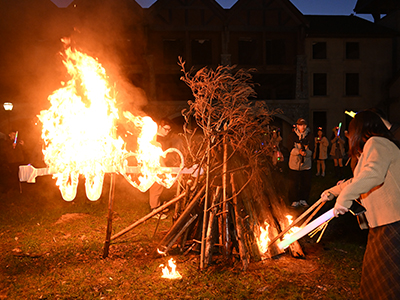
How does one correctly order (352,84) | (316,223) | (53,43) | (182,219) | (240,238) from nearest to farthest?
(316,223)
(240,238)
(182,219)
(53,43)
(352,84)

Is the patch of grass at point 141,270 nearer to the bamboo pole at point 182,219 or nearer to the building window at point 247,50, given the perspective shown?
the bamboo pole at point 182,219

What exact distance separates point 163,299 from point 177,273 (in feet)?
2.05

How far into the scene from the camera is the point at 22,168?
4848mm

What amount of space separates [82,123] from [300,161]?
527 cm

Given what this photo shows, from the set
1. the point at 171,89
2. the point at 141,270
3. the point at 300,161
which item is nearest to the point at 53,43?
the point at 171,89

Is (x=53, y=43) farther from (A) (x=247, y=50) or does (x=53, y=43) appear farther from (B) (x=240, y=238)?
(B) (x=240, y=238)

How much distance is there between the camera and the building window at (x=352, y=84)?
2375 centimetres

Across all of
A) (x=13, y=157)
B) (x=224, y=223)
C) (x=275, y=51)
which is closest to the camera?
(x=224, y=223)

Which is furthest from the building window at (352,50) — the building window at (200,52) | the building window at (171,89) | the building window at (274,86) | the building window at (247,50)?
the building window at (171,89)

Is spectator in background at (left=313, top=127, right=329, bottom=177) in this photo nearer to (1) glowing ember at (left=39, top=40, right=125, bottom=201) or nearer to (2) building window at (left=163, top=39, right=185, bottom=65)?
(1) glowing ember at (left=39, top=40, right=125, bottom=201)

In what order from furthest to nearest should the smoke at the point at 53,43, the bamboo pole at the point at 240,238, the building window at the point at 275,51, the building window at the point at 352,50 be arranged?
the building window at the point at 352,50 → the building window at the point at 275,51 → the smoke at the point at 53,43 → the bamboo pole at the point at 240,238

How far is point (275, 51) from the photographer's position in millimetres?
22828

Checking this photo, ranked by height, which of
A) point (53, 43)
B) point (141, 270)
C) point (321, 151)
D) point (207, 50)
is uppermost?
point (207, 50)

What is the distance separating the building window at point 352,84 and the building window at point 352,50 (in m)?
1.51
